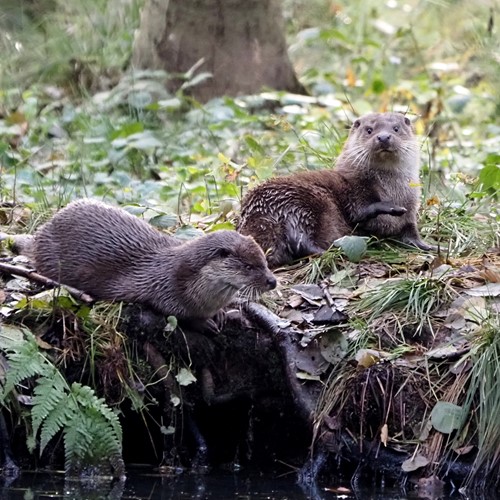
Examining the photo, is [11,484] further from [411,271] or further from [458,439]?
[411,271]

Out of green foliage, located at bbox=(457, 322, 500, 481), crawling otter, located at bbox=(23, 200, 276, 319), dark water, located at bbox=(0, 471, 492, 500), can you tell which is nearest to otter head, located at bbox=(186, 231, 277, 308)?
crawling otter, located at bbox=(23, 200, 276, 319)

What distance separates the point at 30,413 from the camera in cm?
457

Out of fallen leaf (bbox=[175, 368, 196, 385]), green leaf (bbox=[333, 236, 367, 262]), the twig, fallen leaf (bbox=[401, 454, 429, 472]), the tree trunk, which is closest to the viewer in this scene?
fallen leaf (bbox=[401, 454, 429, 472])

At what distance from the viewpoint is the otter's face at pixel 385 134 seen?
585 cm

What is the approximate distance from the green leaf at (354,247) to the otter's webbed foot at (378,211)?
1.05ft

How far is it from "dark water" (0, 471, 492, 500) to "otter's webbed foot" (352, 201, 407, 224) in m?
1.57

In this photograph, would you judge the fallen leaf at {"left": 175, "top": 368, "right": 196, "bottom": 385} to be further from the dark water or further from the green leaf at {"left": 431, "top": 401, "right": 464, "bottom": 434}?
the green leaf at {"left": 431, "top": 401, "right": 464, "bottom": 434}

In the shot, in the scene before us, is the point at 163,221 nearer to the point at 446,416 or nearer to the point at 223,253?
the point at 223,253

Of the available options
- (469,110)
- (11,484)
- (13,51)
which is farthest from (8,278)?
(469,110)

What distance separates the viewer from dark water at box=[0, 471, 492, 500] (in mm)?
4371

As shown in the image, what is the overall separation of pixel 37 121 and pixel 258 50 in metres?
1.84

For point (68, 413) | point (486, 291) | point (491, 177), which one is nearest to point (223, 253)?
point (68, 413)

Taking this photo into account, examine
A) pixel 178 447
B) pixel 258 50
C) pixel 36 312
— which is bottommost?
pixel 178 447

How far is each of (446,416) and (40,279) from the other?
71.1 inches
